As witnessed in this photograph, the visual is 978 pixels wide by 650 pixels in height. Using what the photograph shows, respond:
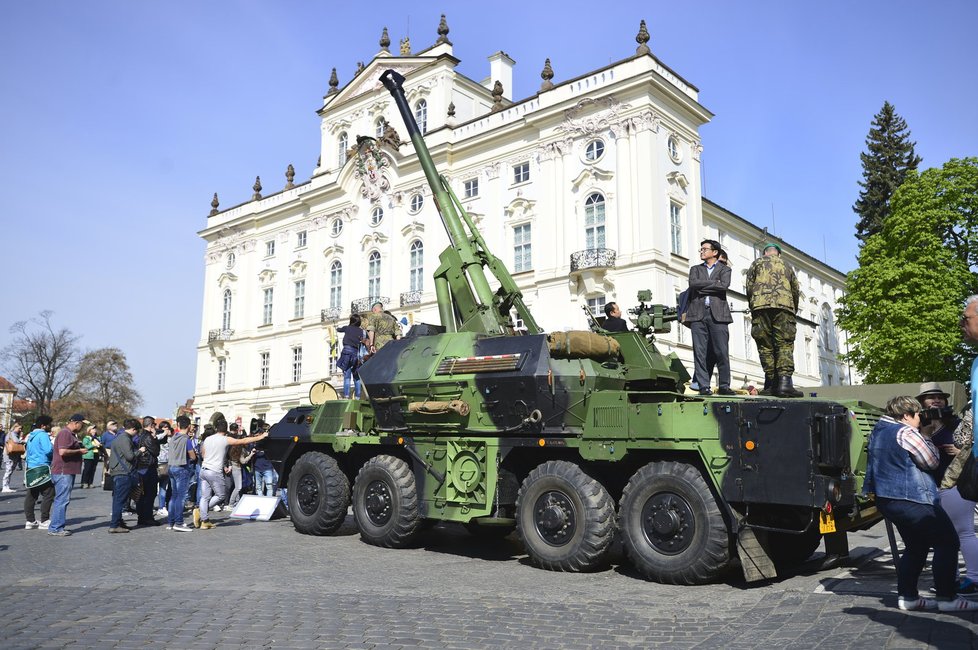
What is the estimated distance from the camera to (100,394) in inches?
2685

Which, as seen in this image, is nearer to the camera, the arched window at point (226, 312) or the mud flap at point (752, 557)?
the mud flap at point (752, 557)

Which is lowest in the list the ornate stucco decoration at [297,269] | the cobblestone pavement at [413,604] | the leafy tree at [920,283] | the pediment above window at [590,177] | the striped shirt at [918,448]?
the cobblestone pavement at [413,604]

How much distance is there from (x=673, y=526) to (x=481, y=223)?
28.2 metres

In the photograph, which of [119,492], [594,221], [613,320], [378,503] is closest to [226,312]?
[594,221]

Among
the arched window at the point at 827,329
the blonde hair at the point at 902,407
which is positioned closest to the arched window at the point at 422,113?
the arched window at the point at 827,329

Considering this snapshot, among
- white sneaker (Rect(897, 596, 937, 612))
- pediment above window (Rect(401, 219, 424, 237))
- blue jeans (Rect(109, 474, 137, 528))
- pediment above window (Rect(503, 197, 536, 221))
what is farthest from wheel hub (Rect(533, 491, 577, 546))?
pediment above window (Rect(401, 219, 424, 237))

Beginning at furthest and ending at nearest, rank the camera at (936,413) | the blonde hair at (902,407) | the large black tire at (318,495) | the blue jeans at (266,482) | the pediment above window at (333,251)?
1. the pediment above window at (333,251)
2. the blue jeans at (266,482)
3. the large black tire at (318,495)
4. the camera at (936,413)
5. the blonde hair at (902,407)

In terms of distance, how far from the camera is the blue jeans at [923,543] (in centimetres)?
576

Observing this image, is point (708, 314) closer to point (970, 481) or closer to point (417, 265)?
point (970, 481)

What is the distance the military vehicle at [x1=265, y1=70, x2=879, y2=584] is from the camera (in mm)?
7316

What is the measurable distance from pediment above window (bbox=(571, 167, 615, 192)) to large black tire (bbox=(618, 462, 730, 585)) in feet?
78.9

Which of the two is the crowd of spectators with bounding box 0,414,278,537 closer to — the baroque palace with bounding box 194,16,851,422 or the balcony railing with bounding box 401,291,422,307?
the baroque palace with bounding box 194,16,851,422

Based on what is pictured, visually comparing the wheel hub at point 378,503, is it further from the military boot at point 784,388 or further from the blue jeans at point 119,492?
the military boot at point 784,388

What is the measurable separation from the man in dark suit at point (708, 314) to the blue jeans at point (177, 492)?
7.92 m
